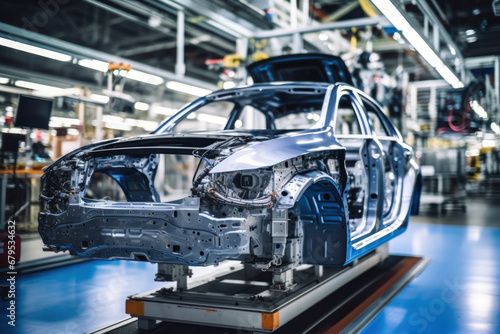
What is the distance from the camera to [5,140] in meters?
5.77

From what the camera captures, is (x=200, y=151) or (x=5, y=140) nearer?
(x=200, y=151)

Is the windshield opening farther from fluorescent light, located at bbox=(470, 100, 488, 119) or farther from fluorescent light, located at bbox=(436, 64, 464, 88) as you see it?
fluorescent light, located at bbox=(470, 100, 488, 119)

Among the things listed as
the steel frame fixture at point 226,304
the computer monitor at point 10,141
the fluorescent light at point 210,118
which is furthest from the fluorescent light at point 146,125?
the steel frame fixture at point 226,304

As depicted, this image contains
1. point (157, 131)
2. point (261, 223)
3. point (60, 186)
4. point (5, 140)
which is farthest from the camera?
point (5, 140)

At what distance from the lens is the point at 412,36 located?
20.9 feet

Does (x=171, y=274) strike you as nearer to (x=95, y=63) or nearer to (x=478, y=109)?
(x=95, y=63)

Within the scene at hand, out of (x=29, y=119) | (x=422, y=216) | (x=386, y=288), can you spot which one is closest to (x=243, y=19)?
(x=29, y=119)

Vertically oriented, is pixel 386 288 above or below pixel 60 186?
below

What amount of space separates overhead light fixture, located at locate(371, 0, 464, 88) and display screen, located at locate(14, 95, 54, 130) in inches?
155

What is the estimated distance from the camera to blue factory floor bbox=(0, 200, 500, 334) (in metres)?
3.40

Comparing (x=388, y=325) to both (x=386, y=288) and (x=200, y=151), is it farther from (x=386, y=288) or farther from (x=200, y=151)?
(x=200, y=151)

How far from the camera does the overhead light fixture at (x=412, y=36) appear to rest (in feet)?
17.0

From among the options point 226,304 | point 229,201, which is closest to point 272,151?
point 229,201

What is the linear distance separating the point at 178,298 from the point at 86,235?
2.86 feet
